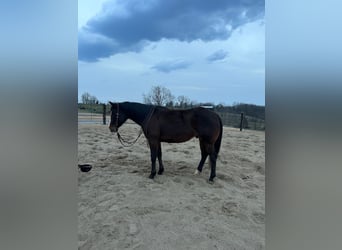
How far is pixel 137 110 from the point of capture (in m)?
3.11

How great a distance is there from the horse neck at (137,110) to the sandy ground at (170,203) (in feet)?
2.12

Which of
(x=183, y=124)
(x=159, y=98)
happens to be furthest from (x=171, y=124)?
(x=159, y=98)

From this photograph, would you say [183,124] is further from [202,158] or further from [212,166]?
[212,166]

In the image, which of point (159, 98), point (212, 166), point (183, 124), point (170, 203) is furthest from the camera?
point (159, 98)

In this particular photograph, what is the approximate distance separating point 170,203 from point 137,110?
1452 mm

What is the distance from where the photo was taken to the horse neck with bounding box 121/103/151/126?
122 inches

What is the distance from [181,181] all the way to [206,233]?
4.03 feet

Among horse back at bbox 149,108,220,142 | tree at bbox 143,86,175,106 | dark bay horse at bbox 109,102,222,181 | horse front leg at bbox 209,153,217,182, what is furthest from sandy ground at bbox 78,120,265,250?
tree at bbox 143,86,175,106

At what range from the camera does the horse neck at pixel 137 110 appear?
10.2ft

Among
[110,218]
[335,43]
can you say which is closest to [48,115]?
[335,43]

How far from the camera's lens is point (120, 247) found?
4.27 ft

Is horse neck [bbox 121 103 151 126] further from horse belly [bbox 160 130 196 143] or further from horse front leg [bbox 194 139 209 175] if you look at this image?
horse front leg [bbox 194 139 209 175]

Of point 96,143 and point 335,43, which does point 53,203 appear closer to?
point 335,43

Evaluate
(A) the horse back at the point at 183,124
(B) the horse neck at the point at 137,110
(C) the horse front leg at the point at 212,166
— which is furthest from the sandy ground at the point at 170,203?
(B) the horse neck at the point at 137,110
